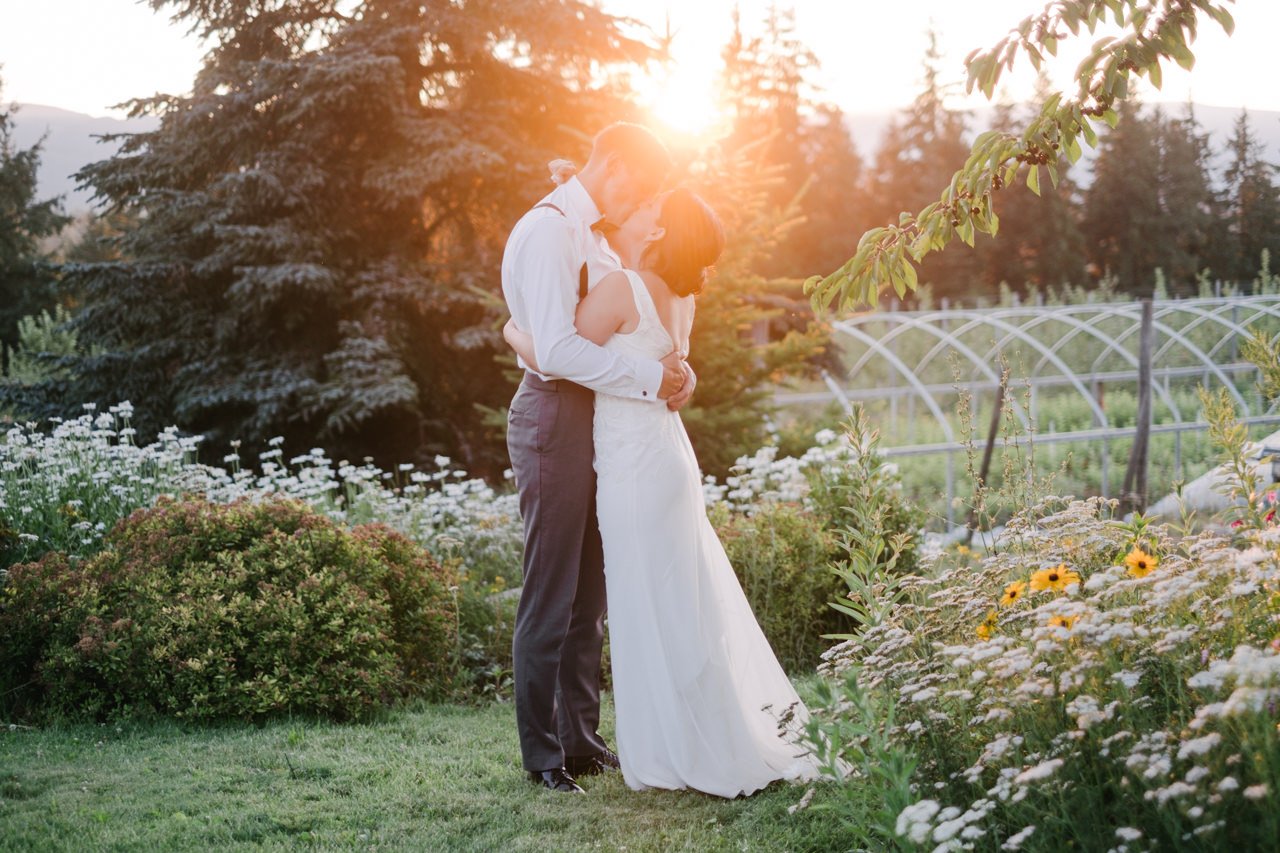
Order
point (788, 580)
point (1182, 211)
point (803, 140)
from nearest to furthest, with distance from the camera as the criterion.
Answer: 1. point (788, 580)
2. point (1182, 211)
3. point (803, 140)

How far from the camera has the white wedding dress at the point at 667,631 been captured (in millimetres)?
3344

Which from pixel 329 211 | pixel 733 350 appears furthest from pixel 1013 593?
pixel 329 211

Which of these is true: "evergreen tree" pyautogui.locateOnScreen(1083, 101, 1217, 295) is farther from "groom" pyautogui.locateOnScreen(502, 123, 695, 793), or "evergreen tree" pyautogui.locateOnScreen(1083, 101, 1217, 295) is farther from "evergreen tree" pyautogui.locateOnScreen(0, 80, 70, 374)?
"groom" pyautogui.locateOnScreen(502, 123, 695, 793)

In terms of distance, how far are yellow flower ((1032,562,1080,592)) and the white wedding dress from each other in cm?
92

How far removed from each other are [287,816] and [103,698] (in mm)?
1571

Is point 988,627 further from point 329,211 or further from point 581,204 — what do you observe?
point 329,211

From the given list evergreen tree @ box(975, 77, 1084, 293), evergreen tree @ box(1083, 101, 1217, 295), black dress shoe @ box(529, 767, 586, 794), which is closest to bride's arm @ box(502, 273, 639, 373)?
black dress shoe @ box(529, 767, 586, 794)

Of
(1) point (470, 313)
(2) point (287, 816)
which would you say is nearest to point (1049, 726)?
(2) point (287, 816)

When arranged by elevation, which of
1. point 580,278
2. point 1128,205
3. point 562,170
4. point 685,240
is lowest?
point 580,278

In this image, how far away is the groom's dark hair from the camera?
11.2ft

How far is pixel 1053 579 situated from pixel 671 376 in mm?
1258

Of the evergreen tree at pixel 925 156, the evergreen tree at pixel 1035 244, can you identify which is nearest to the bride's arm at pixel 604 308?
the evergreen tree at pixel 1035 244

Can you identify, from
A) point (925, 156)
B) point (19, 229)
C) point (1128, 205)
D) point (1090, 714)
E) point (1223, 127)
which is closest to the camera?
point (1090, 714)

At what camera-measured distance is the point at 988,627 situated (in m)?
2.97
